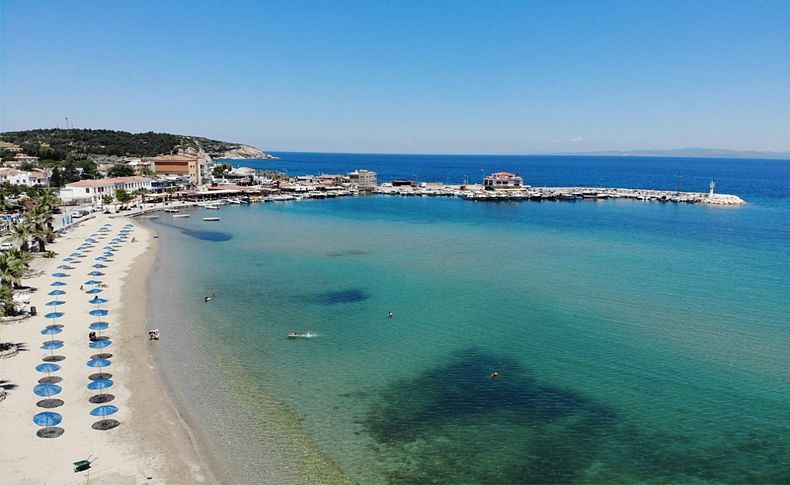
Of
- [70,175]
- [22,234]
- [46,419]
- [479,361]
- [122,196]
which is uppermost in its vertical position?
[70,175]

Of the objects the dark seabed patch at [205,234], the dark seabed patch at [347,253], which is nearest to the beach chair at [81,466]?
the dark seabed patch at [347,253]

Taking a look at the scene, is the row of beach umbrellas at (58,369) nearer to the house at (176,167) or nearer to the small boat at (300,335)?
the small boat at (300,335)

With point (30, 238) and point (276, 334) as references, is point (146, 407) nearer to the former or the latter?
point (276, 334)

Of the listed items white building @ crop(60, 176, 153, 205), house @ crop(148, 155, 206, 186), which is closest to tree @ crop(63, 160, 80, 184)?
white building @ crop(60, 176, 153, 205)

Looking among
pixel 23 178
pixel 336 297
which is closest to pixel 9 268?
pixel 336 297

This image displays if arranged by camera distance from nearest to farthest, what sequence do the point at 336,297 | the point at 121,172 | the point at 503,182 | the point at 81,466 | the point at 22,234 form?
the point at 81,466 < the point at 336,297 < the point at 22,234 < the point at 121,172 < the point at 503,182

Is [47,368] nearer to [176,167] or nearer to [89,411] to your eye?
[89,411]
